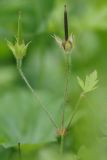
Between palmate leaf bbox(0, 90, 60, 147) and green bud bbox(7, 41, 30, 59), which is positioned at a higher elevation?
green bud bbox(7, 41, 30, 59)

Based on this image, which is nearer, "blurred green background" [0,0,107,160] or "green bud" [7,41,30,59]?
"green bud" [7,41,30,59]

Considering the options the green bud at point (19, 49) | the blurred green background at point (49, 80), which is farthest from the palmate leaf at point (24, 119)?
the green bud at point (19, 49)

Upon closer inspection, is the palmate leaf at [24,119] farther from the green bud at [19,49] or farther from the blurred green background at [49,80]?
the green bud at [19,49]

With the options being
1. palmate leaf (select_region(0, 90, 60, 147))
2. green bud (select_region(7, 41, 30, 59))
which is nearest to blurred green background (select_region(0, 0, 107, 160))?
palmate leaf (select_region(0, 90, 60, 147))

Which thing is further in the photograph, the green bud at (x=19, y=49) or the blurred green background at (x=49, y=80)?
the blurred green background at (x=49, y=80)

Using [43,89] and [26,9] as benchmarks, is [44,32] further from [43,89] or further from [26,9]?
[43,89]

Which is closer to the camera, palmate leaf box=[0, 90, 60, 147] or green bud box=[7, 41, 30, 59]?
green bud box=[7, 41, 30, 59]

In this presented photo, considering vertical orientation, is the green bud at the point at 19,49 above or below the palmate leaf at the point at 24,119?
above

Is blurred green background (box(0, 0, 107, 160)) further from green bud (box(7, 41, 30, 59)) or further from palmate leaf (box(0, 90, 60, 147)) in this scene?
green bud (box(7, 41, 30, 59))
